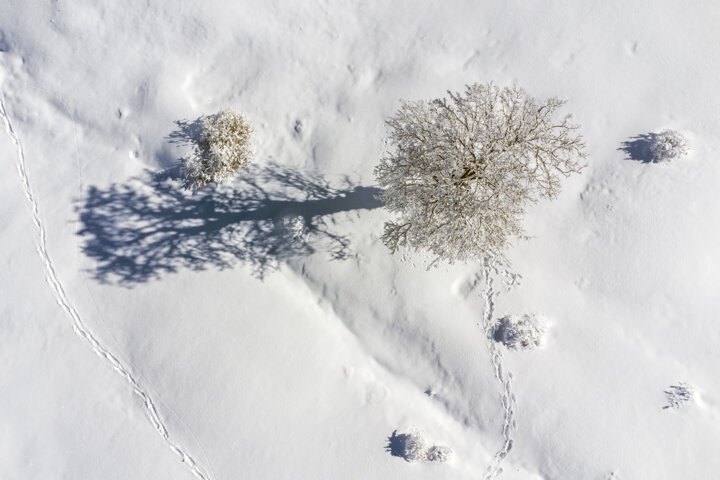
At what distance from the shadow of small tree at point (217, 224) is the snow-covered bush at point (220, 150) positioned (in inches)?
12.7

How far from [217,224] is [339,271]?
130 inches

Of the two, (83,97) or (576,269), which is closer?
(576,269)

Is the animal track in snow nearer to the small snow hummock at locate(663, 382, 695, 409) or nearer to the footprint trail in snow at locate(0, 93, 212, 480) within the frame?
the small snow hummock at locate(663, 382, 695, 409)

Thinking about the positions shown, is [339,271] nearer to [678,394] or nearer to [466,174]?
[466,174]

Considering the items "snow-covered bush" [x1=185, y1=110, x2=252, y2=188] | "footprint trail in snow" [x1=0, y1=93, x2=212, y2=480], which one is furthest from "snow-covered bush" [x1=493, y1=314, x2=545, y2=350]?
"footprint trail in snow" [x1=0, y1=93, x2=212, y2=480]

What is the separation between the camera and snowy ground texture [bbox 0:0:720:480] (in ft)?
38.8

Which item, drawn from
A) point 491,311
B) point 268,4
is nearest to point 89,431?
point 491,311

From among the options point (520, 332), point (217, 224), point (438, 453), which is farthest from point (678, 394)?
point (217, 224)

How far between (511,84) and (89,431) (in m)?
13.8

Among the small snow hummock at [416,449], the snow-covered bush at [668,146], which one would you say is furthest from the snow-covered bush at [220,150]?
the snow-covered bush at [668,146]

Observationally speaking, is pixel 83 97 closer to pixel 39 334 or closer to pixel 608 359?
pixel 39 334

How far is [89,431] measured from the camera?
12.3 metres

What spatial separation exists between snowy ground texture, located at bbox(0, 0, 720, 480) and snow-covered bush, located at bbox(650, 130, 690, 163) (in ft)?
0.86

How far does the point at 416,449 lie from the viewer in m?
11.9
